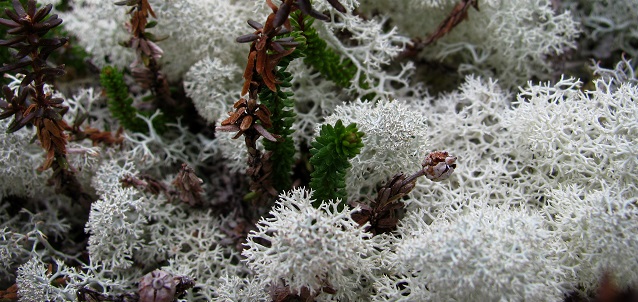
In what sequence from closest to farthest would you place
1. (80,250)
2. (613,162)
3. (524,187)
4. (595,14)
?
(613,162) → (524,187) → (80,250) → (595,14)

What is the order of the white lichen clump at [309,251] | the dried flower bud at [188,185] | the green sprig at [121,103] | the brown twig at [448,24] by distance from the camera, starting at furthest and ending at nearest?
the brown twig at [448,24] → the green sprig at [121,103] → the dried flower bud at [188,185] → the white lichen clump at [309,251]

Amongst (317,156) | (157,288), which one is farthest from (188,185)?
(317,156)

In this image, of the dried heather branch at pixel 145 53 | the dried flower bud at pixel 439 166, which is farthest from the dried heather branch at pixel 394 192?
the dried heather branch at pixel 145 53

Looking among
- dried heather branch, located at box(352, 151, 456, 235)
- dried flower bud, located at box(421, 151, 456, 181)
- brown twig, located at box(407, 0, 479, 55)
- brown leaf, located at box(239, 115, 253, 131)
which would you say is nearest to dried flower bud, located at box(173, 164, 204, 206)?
brown leaf, located at box(239, 115, 253, 131)

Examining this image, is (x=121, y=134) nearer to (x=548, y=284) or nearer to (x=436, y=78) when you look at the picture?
(x=436, y=78)

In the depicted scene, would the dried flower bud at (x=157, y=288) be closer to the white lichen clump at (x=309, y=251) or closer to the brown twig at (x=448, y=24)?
the white lichen clump at (x=309, y=251)

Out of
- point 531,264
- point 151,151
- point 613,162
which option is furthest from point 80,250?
point 613,162

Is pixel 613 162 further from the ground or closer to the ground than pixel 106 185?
further from the ground

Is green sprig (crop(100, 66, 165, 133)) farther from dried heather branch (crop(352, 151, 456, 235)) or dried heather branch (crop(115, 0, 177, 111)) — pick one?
dried heather branch (crop(352, 151, 456, 235))

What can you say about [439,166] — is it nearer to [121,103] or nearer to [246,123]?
[246,123]
